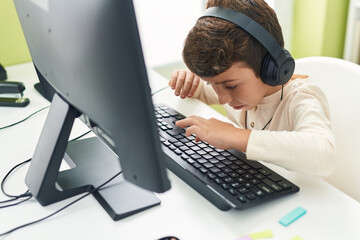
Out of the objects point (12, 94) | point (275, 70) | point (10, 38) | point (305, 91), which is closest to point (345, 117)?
point (305, 91)

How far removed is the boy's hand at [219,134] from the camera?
2.43ft

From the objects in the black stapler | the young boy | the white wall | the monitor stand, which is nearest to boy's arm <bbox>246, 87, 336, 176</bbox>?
the young boy

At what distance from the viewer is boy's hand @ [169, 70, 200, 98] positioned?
1.09 m

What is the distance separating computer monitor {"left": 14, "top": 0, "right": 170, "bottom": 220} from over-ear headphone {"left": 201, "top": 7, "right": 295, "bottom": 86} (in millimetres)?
334

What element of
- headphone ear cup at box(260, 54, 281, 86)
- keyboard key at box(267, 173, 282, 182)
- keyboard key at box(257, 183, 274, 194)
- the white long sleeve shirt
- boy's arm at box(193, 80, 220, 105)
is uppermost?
headphone ear cup at box(260, 54, 281, 86)

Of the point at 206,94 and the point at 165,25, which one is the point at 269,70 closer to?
the point at 206,94

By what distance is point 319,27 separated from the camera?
6.28ft

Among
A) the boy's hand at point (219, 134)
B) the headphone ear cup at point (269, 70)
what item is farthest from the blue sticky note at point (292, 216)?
the headphone ear cup at point (269, 70)

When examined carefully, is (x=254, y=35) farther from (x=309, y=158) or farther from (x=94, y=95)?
(x=94, y=95)

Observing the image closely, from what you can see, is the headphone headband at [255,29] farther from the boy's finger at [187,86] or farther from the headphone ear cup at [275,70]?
the boy's finger at [187,86]

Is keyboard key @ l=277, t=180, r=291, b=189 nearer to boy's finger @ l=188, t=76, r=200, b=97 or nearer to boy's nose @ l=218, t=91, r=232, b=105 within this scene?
boy's nose @ l=218, t=91, r=232, b=105

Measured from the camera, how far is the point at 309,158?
0.71m

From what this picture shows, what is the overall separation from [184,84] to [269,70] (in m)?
0.35

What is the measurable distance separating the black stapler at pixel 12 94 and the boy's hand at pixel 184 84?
1.39 ft
